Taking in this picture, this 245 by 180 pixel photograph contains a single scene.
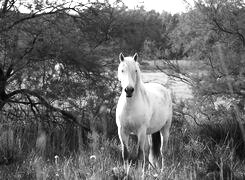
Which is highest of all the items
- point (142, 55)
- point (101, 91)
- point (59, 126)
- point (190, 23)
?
point (190, 23)

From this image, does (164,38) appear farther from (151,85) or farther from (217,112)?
(151,85)

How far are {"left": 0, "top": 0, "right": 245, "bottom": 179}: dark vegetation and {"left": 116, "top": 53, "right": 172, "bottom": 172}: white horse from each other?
43.2 inches

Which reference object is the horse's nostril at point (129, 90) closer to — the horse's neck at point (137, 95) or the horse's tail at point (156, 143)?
the horse's neck at point (137, 95)

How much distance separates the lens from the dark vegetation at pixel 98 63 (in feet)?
23.7

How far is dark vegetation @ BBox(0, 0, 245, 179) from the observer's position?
722cm

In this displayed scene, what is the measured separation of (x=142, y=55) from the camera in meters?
8.51

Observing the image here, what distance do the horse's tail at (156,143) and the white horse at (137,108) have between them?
1.3 inches

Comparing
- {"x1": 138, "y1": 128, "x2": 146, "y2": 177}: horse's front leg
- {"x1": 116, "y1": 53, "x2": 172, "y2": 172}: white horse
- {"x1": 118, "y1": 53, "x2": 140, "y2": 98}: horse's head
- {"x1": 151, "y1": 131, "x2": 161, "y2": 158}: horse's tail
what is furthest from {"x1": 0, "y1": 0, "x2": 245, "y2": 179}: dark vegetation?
{"x1": 118, "y1": 53, "x2": 140, "y2": 98}: horse's head

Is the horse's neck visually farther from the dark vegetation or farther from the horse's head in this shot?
the dark vegetation

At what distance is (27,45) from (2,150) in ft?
9.04

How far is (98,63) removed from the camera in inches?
310

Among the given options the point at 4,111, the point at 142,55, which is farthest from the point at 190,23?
the point at 4,111

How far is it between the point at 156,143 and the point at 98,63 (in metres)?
2.18

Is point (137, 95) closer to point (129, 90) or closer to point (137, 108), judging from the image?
point (137, 108)
